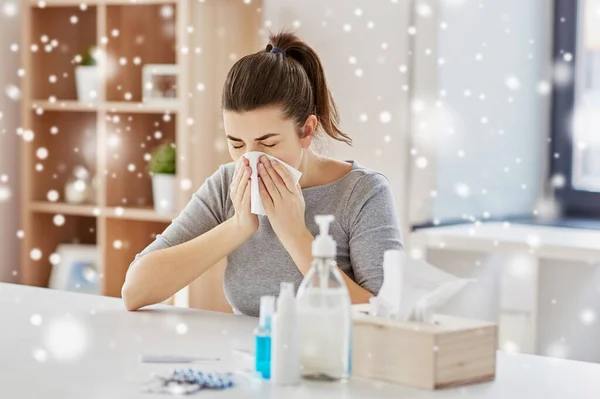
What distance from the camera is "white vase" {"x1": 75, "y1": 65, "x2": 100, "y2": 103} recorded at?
11.1 ft

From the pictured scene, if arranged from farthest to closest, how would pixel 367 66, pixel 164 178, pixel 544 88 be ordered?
pixel 164 178
pixel 544 88
pixel 367 66

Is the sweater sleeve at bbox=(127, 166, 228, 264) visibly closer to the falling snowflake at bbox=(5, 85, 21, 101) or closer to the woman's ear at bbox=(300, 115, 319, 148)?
the woman's ear at bbox=(300, 115, 319, 148)

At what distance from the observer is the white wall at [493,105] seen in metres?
2.84

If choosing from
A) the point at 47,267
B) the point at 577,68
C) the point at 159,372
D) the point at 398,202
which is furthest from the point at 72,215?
the point at 159,372

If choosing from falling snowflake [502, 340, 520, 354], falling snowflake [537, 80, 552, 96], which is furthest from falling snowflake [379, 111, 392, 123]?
falling snowflake [502, 340, 520, 354]

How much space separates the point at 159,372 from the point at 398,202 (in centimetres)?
149

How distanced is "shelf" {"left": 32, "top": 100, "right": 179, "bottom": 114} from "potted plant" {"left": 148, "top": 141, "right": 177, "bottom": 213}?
14 centimetres

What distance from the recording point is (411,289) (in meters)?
1.35

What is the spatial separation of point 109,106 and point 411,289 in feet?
6.96

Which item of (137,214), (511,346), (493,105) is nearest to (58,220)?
(137,214)

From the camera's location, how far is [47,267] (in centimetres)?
353

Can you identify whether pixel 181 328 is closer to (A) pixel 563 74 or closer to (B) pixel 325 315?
(B) pixel 325 315

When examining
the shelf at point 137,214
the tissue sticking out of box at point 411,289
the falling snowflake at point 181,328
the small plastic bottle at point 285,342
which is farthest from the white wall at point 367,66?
the small plastic bottle at point 285,342

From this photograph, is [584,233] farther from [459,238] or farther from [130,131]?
[130,131]
